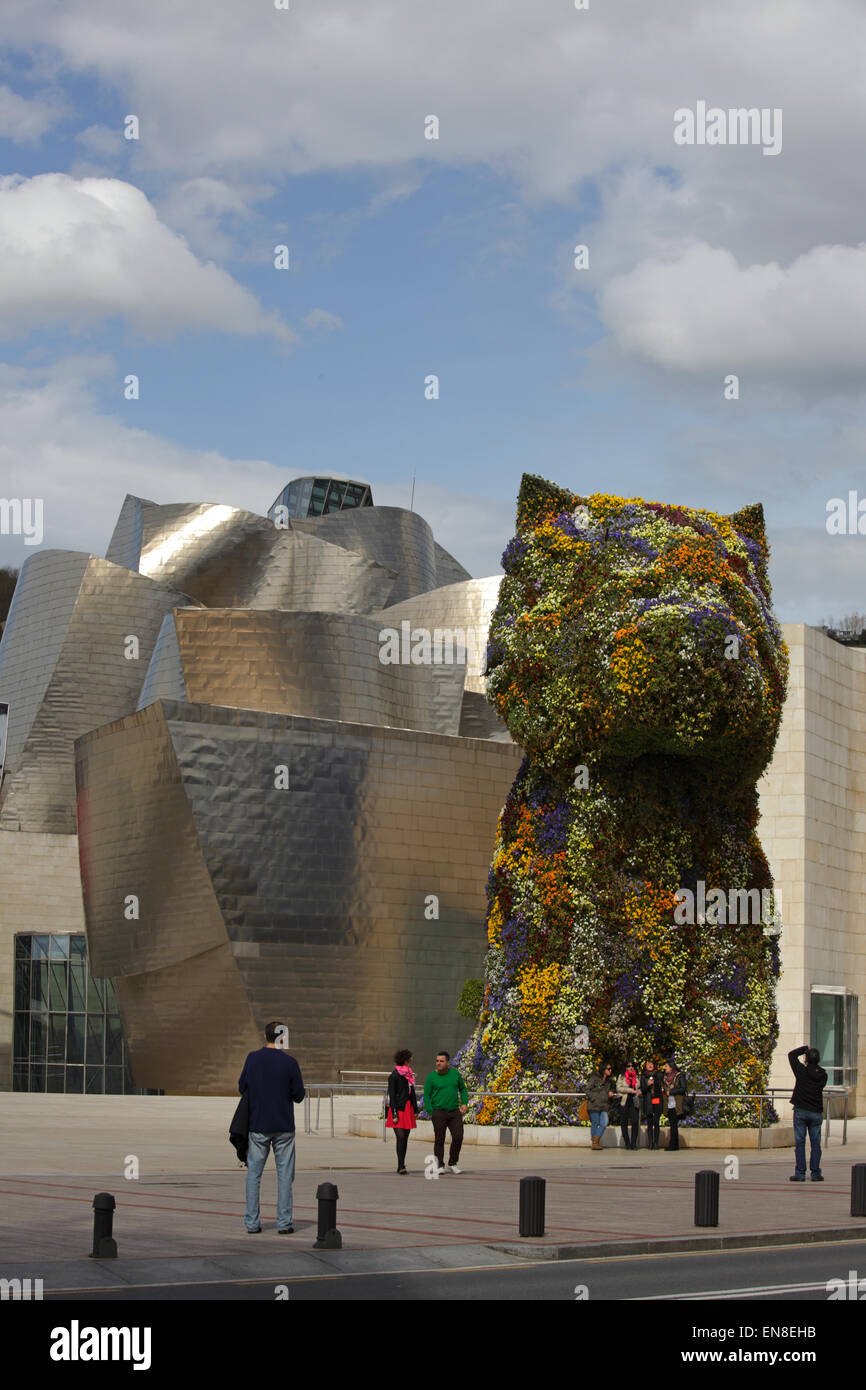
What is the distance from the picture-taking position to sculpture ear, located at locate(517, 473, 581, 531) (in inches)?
998

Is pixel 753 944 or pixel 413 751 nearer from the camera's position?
pixel 753 944

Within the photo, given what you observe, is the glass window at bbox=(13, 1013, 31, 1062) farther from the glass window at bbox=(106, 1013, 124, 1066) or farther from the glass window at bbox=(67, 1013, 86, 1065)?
the glass window at bbox=(106, 1013, 124, 1066)

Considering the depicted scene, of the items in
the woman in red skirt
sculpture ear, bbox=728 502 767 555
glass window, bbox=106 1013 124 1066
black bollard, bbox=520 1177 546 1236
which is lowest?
glass window, bbox=106 1013 124 1066

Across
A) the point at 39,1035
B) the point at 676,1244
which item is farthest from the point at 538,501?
the point at 39,1035

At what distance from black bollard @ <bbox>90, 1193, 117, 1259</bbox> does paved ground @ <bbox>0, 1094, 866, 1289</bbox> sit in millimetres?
124

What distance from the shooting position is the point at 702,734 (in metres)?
22.5

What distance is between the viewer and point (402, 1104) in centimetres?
1947

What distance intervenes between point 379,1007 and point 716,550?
20.4 m

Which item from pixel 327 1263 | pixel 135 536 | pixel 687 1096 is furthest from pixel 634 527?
pixel 135 536

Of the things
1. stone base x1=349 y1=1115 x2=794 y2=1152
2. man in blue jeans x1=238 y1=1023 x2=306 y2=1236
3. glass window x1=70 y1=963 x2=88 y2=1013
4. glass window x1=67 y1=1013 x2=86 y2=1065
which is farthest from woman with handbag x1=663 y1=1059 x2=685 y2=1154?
glass window x1=67 y1=1013 x2=86 y2=1065

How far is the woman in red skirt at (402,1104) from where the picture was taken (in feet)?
62.7
